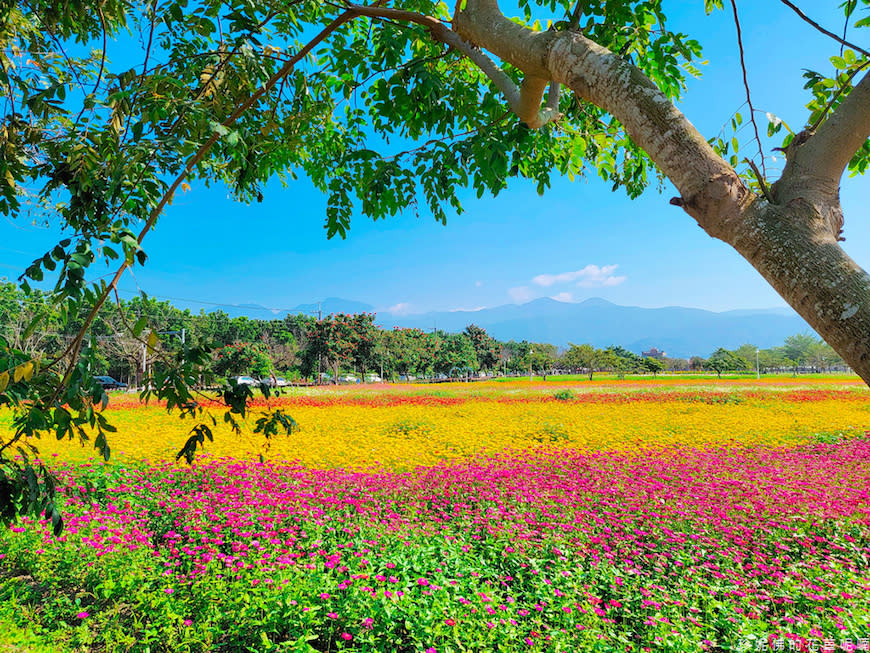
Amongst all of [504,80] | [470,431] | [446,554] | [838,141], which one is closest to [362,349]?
[470,431]

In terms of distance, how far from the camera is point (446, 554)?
3.46 metres

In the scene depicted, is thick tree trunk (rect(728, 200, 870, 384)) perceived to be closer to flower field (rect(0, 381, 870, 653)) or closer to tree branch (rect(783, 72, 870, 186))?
tree branch (rect(783, 72, 870, 186))

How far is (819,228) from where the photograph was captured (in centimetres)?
88

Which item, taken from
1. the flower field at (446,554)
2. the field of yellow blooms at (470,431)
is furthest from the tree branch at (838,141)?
the field of yellow blooms at (470,431)

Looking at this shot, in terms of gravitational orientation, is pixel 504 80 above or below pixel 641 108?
above

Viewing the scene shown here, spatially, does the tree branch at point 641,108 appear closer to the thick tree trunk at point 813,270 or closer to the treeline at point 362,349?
the thick tree trunk at point 813,270

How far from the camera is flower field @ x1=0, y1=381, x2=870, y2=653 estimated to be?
2.61 m

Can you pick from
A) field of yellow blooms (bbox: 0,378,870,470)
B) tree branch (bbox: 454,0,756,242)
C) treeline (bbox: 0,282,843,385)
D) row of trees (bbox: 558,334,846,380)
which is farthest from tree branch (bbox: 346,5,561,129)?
row of trees (bbox: 558,334,846,380)

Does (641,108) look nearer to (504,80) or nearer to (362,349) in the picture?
(504,80)

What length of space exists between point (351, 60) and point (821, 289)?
2.39 meters

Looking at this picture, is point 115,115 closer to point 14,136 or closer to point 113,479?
point 14,136

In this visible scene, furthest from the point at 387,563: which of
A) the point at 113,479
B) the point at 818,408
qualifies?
the point at 818,408

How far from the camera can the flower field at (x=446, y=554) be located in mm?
2611

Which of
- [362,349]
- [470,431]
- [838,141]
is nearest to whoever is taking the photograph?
[838,141]
